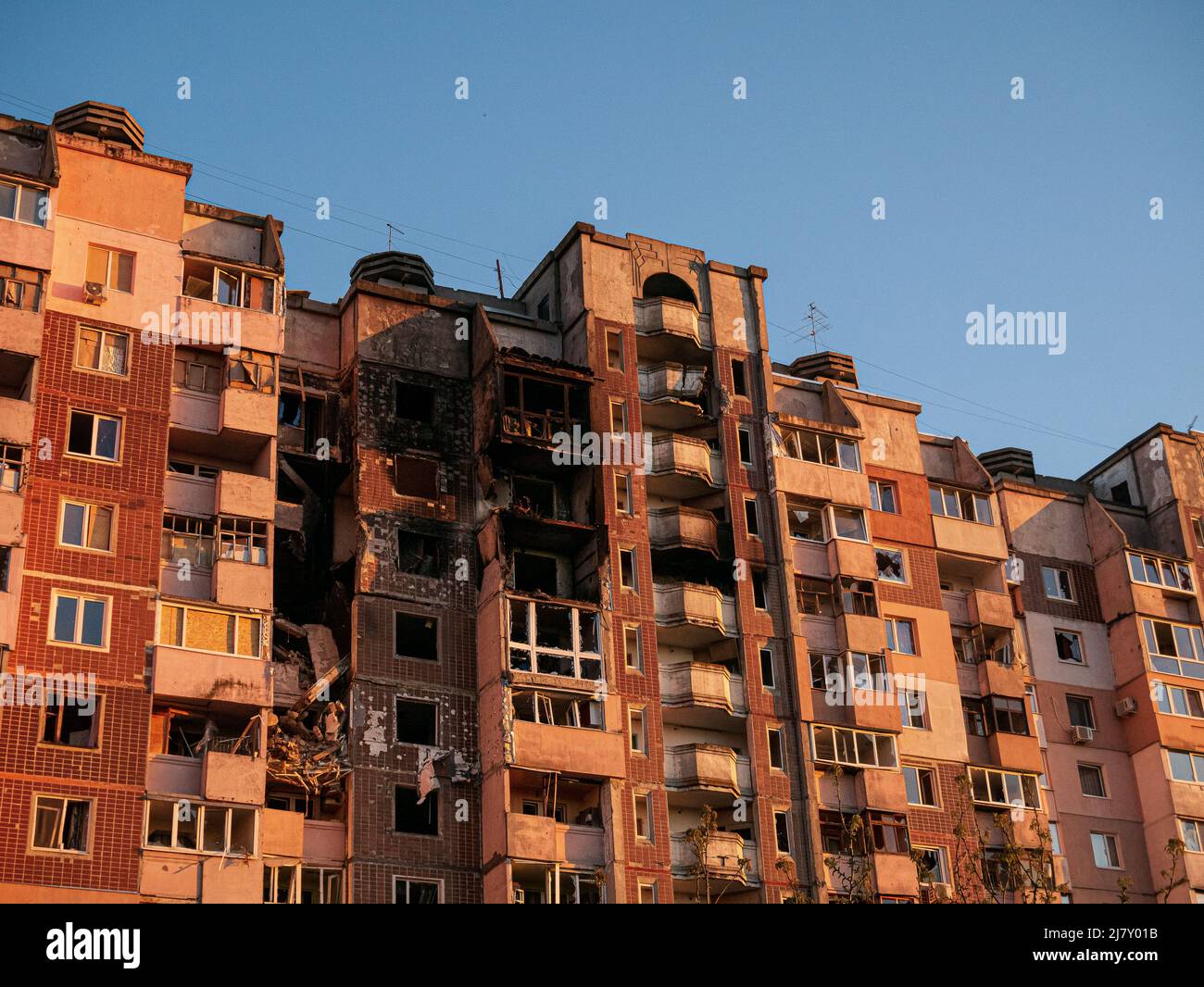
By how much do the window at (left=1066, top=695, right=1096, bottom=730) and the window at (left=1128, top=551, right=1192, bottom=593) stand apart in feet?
18.2

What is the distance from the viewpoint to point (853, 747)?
6031 cm

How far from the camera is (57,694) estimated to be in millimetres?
46562

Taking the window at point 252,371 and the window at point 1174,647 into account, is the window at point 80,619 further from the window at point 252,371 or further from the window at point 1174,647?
the window at point 1174,647

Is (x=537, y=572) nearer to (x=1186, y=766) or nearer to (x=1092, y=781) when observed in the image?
(x=1092, y=781)

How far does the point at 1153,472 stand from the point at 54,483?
4589 centimetres

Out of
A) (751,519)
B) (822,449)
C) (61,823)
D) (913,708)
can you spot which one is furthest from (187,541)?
(913,708)

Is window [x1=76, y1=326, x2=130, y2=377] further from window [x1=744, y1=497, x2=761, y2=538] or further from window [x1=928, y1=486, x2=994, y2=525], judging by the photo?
window [x1=928, y1=486, x2=994, y2=525]

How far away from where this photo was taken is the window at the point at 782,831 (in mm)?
57250

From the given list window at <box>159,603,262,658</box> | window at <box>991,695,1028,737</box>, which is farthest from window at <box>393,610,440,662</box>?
window at <box>991,695,1028,737</box>

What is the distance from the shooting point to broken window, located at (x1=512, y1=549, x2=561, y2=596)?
58.6 m

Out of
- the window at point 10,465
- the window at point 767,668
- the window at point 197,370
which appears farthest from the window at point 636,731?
the window at point 10,465
